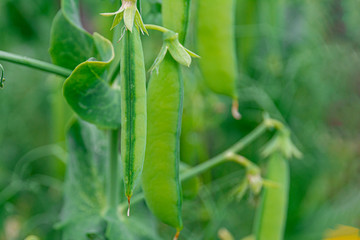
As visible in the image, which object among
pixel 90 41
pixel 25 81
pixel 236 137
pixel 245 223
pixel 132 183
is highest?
pixel 90 41

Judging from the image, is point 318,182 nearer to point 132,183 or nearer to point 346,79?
point 346,79

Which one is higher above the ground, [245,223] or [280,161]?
[280,161]

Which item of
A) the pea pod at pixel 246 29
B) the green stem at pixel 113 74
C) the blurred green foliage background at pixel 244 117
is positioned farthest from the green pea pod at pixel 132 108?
the pea pod at pixel 246 29

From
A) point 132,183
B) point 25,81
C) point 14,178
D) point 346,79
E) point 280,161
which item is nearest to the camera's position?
point 132,183

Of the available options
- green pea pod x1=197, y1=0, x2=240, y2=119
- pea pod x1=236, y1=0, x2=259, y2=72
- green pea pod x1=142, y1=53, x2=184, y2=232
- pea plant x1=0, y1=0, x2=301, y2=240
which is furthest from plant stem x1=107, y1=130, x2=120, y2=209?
pea pod x1=236, y1=0, x2=259, y2=72

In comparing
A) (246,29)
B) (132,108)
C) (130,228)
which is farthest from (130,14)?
(246,29)

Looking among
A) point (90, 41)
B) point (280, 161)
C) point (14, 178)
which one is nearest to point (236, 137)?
point (280, 161)

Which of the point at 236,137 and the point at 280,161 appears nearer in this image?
the point at 280,161
